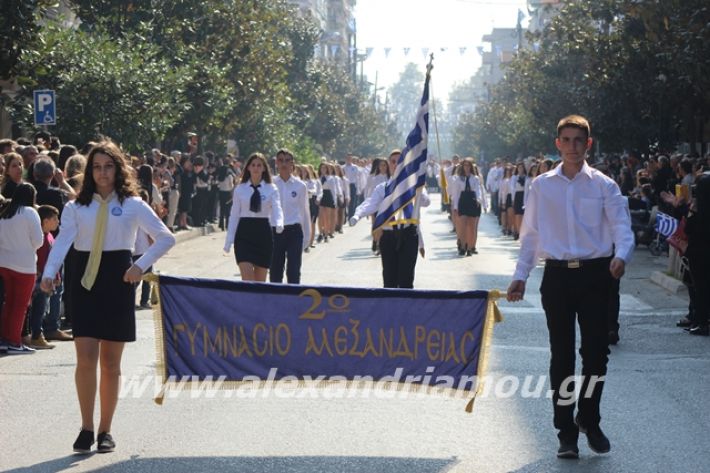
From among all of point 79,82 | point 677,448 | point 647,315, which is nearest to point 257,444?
point 677,448

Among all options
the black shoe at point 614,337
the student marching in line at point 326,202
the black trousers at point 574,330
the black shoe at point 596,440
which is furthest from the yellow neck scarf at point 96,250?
the student marching in line at point 326,202

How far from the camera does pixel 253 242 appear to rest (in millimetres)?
14633

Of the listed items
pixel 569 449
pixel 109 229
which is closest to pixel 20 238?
pixel 109 229

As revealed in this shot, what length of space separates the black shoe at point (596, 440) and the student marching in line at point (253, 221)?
6.89m

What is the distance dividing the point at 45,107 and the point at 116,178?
1457 cm

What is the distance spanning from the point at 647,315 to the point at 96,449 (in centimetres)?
945

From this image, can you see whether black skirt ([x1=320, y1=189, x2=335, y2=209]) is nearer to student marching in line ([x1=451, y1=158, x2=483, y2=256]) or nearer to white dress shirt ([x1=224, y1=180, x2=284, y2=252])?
student marching in line ([x1=451, y1=158, x2=483, y2=256])

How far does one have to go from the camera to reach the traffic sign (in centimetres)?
2233

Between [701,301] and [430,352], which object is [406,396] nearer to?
[430,352]

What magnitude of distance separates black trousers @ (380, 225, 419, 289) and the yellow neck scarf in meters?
5.01

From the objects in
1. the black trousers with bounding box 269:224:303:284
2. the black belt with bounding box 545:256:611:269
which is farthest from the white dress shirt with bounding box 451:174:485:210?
the black belt with bounding box 545:256:611:269

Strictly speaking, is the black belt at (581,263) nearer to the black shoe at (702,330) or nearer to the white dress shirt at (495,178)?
the black shoe at (702,330)

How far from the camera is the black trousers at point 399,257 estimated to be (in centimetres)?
1295

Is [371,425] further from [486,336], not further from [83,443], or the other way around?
[83,443]
